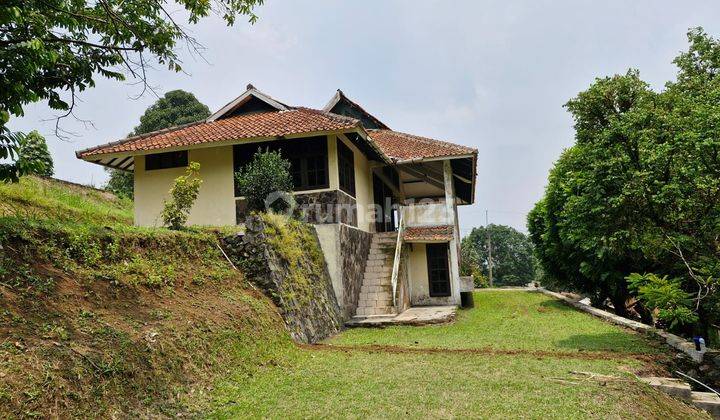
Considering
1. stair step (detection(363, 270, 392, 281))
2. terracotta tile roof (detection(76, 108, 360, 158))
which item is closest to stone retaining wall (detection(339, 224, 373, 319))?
stair step (detection(363, 270, 392, 281))

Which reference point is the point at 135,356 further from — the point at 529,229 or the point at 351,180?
the point at 529,229

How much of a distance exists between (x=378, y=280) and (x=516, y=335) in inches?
191

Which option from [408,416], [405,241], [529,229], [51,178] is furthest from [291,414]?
[529,229]

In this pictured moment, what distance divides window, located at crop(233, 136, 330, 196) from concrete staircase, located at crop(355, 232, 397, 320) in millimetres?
3310

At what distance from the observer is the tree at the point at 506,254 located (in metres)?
60.7

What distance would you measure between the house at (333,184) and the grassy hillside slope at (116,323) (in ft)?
14.5

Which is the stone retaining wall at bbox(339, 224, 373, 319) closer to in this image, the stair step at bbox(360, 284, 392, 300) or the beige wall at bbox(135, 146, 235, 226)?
the stair step at bbox(360, 284, 392, 300)

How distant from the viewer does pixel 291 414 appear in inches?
182

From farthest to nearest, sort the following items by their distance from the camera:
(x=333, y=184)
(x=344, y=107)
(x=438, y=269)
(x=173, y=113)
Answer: (x=173, y=113) < (x=344, y=107) < (x=438, y=269) < (x=333, y=184)

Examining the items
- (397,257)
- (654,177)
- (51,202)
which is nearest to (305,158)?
(397,257)

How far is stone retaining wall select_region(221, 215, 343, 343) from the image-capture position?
8727 mm

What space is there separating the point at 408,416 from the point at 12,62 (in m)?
5.52

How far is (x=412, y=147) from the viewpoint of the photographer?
16891 mm

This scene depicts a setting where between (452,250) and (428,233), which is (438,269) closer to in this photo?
(452,250)
